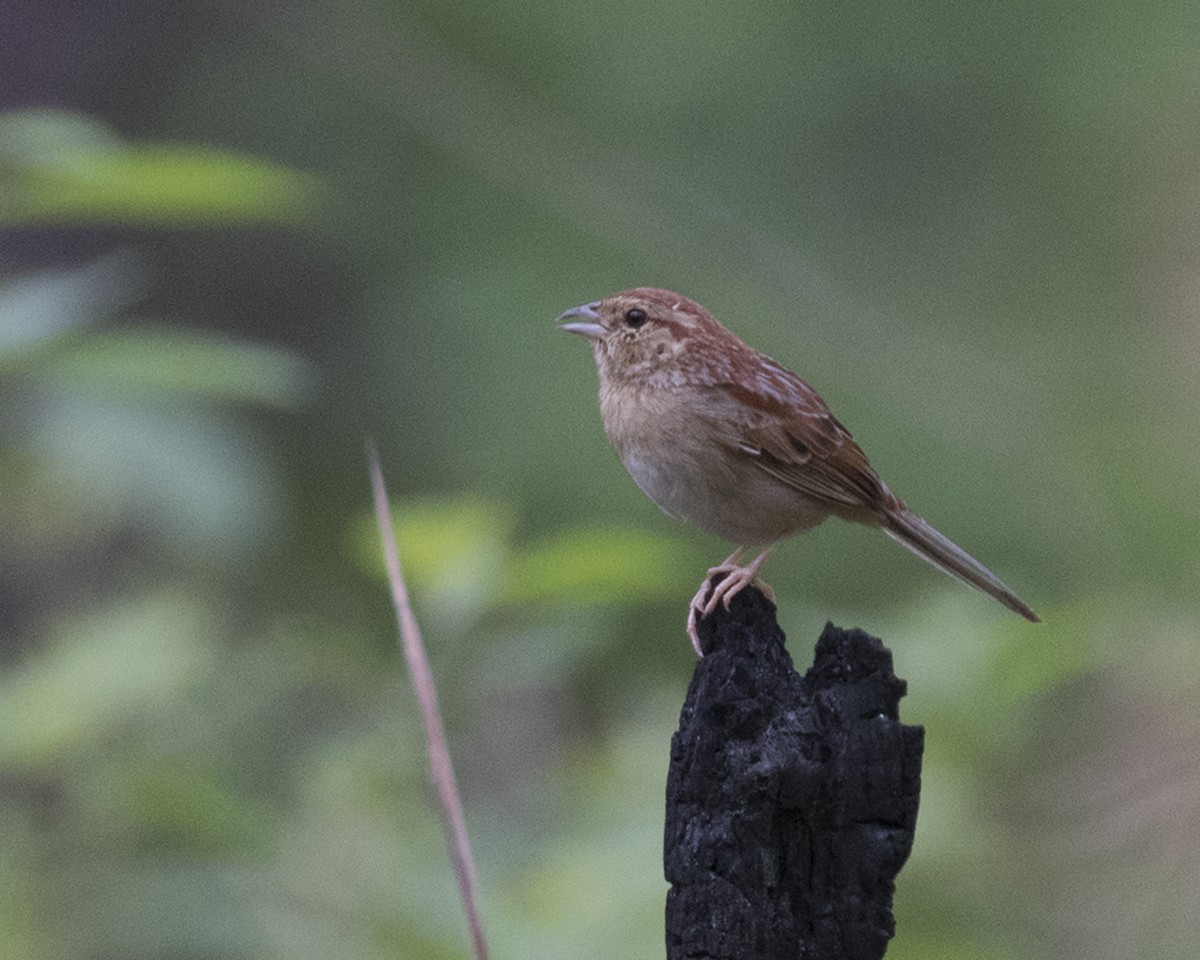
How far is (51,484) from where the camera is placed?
16.4 feet

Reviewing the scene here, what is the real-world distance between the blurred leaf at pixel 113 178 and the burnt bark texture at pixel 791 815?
1.60m

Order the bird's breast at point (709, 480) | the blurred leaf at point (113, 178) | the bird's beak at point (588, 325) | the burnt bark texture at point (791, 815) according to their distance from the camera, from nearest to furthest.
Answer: the burnt bark texture at point (791, 815) → the blurred leaf at point (113, 178) → the bird's breast at point (709, 480) → the bird's beak at point (588, 325)

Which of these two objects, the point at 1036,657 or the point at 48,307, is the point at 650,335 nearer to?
the point at 1036,657

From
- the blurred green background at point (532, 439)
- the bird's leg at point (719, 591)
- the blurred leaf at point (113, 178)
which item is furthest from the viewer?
the blurred green background at point (532, 439)

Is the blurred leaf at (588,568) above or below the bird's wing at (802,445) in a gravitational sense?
below

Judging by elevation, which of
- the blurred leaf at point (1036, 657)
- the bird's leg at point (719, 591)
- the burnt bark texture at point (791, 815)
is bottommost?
the burnt bark texture at point (791, 815)

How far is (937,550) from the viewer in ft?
12.7

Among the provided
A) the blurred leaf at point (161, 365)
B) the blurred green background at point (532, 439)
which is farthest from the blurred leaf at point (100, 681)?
the blurred leaf at point (161, 365)

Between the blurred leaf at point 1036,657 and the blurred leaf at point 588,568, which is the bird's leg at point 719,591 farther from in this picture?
the blurred leaf at point 1036,657

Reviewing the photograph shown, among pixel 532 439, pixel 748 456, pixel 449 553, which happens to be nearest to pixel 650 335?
pixel 748 456

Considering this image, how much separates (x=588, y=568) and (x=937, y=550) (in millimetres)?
762

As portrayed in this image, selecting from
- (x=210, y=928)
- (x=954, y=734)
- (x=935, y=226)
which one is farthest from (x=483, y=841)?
(x=935, y=226)

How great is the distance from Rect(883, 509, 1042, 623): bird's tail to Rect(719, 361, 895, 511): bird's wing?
0.26 feet

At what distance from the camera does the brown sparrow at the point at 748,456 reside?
3.71m
